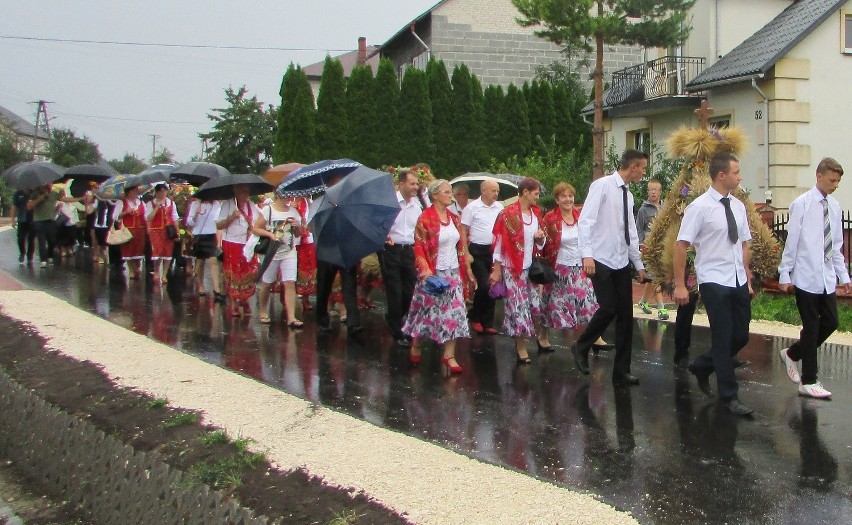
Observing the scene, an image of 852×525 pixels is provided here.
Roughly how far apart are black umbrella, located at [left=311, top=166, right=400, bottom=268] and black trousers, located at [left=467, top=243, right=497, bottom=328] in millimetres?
1664

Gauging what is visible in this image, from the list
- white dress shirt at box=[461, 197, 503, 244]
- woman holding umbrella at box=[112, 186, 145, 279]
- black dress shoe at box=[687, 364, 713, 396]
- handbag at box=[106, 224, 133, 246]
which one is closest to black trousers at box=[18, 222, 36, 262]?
woman holding umbrella at box=[112, 186, 145, 279]

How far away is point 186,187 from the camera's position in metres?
19.3

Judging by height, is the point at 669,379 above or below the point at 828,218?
below

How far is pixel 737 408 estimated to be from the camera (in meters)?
7.35

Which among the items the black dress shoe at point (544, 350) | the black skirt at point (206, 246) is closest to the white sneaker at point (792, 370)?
the black dress shoe at point (544, 350)

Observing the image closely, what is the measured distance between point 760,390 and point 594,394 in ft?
4.49

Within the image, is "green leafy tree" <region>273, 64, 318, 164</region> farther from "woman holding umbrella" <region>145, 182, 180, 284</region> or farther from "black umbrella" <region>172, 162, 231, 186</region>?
"woman holding umbrella" <region>145, 182, 180, 284</region>

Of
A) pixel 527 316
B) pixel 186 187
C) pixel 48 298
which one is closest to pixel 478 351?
pixel 527 316

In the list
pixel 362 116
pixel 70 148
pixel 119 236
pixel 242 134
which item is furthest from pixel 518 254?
pixel 70 148

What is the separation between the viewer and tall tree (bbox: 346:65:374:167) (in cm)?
3194

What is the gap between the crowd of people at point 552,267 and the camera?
7539mm

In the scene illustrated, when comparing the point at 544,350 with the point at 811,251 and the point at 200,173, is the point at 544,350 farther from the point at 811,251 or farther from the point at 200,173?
the point at 200,173

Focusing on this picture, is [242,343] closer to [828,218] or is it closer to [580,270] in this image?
[580,270]

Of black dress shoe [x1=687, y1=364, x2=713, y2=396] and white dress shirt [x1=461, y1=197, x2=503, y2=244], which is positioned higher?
white dress shirt [x1=461, y1=197, x2=503, y2=244]
